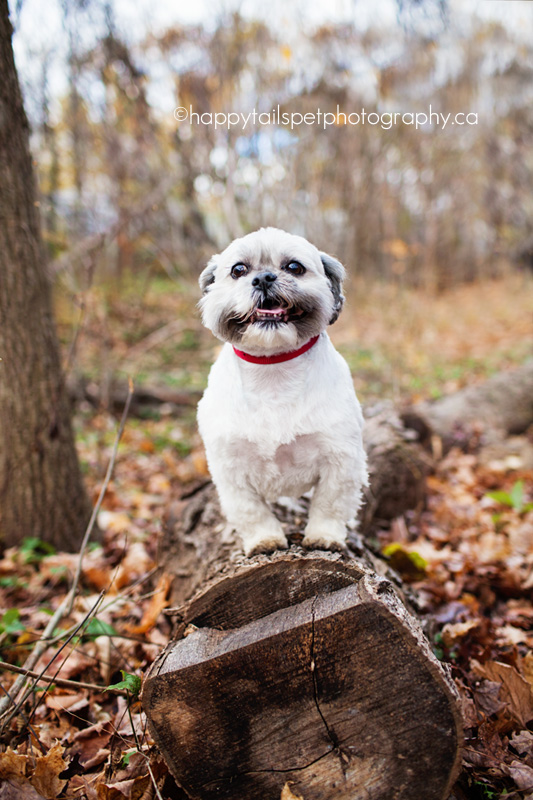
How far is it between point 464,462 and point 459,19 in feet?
42.8

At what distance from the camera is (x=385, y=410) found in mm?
4414

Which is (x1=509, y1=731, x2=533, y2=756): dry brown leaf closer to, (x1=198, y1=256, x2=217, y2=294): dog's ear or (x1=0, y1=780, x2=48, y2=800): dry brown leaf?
(x1=0, y1=780, x2=48, y2=800): dry brown leaf

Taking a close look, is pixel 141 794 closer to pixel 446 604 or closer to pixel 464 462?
pixel 446 604

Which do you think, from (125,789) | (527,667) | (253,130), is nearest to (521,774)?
(527,667)

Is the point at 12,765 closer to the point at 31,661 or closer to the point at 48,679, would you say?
the point at 48,679

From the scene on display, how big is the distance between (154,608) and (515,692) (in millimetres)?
1806

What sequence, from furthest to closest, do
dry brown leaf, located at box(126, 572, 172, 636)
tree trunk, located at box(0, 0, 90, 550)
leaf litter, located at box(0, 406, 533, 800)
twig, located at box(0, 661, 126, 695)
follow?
tree trunk, located at box(0, 0, 90, 550) < dry brown leaf, located at box(126, 572, 172, 636) < twig, located at box(0, 661, 126, 695) < leaf litter, located at box(0, 406, 533, 800)

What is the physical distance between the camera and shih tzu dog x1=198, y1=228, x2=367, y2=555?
210 cm

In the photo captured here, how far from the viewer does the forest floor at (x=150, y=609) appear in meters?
1.88

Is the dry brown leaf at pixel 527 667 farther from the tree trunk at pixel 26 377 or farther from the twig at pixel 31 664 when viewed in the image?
the tree trunk at pixel 26 377

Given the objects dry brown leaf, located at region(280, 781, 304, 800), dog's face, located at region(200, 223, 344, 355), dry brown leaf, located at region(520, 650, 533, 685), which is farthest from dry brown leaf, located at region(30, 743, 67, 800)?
dry brown leaf, located at region(520, 650, 533, 685)

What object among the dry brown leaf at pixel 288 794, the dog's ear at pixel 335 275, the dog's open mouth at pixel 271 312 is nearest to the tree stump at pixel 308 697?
the dry brown leaf at pixel 288 794

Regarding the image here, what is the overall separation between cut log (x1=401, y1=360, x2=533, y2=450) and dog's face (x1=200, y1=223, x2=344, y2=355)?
10.5 feet

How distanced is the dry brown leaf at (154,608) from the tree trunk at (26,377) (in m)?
1.10
